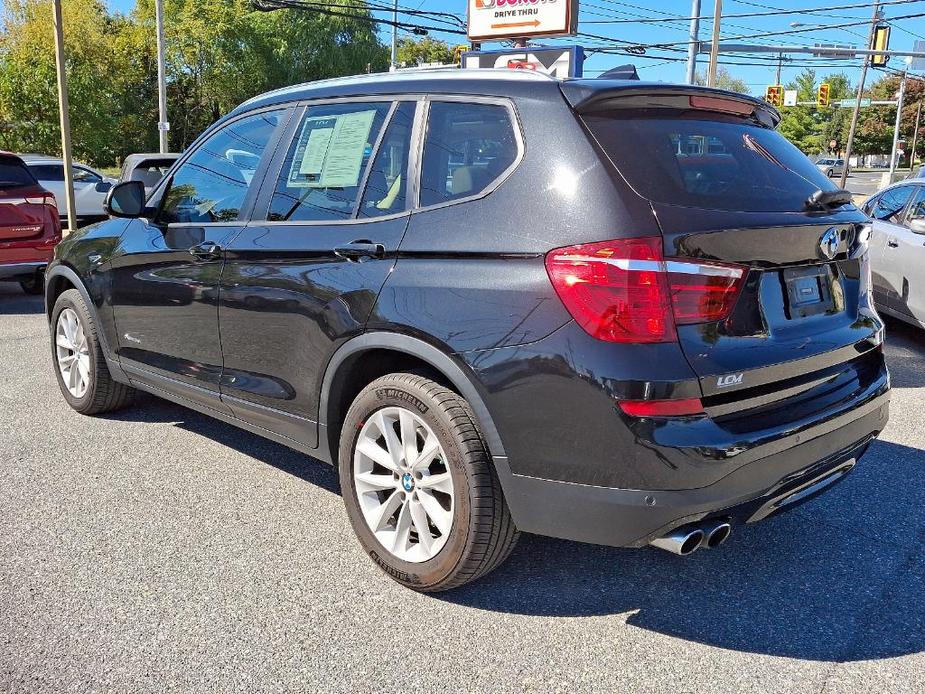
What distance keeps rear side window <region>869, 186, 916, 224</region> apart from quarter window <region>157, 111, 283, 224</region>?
6189mm

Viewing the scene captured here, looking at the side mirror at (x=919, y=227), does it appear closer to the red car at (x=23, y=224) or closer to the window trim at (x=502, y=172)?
the window trim at (x=502, y=172)

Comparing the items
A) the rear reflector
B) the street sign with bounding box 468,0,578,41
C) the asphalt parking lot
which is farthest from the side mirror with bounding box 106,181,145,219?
the street sign with bounding box 468,0,578,41

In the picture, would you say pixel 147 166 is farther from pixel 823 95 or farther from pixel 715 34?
pixel 823 95

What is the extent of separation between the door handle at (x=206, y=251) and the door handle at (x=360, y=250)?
855mm

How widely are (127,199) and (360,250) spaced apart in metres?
1.91

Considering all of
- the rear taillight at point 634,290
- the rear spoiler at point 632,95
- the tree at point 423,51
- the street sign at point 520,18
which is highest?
the tree at point 423,51

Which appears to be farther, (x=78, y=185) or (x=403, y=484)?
(x=78, y=185)

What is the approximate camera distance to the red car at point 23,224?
8930mm

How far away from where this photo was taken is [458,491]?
287cm

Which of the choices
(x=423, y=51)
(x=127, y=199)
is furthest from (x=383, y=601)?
(x=423, y=51)

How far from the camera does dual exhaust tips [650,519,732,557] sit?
2.61 meters

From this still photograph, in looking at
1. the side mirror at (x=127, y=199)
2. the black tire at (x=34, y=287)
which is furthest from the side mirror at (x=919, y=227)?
the black tire at (x=34, y=287)

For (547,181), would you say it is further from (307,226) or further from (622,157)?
(307,226)

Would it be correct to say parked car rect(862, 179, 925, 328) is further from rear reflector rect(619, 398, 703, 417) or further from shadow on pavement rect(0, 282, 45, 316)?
shadow on pavement rect(0, 282, 45, 316)
